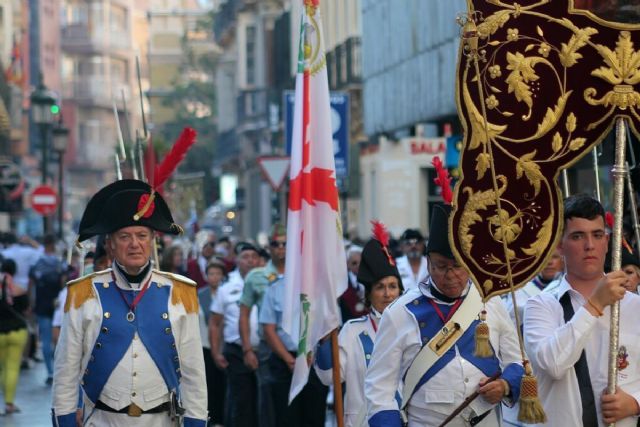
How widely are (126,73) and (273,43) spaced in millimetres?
65847

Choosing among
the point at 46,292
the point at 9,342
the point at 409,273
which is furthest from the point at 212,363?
the point at 46,292

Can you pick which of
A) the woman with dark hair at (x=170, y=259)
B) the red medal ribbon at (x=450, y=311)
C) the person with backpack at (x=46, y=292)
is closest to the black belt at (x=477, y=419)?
the red medal ribbon at (x=450, y=311)

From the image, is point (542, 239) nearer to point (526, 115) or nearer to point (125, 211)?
point (526, 115)

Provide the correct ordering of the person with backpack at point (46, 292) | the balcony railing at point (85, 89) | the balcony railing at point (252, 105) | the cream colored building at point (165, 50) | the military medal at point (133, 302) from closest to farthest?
1. the military medal at point (133, 302)
2. the person with backpack at point (46, 292)
3. the balcony railing at point (252, 105)
4. the cream colored building at point (165, 50)
5. the balcony railing at point (85, 89)

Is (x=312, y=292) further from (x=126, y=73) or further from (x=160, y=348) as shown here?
(x=126, y=73)

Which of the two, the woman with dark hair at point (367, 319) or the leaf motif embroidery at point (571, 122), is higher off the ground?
the leaf motif embroidery at point (571, 122)

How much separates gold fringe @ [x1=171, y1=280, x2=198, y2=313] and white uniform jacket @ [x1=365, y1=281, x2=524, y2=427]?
4.06ft

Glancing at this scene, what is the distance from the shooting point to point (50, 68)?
3981 inches

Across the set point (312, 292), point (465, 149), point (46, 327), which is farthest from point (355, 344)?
point (46, 327)

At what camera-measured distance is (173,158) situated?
9.70 m

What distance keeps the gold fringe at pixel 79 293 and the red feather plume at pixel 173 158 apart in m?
0.83

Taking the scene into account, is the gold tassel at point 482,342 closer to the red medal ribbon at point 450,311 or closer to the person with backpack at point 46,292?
the red medal ribbon at point 450,311

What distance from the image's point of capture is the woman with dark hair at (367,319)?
34.2ft

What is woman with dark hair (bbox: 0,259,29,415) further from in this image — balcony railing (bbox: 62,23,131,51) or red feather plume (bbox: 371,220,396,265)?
balcony railing (bbox: 62,23,131,51)
